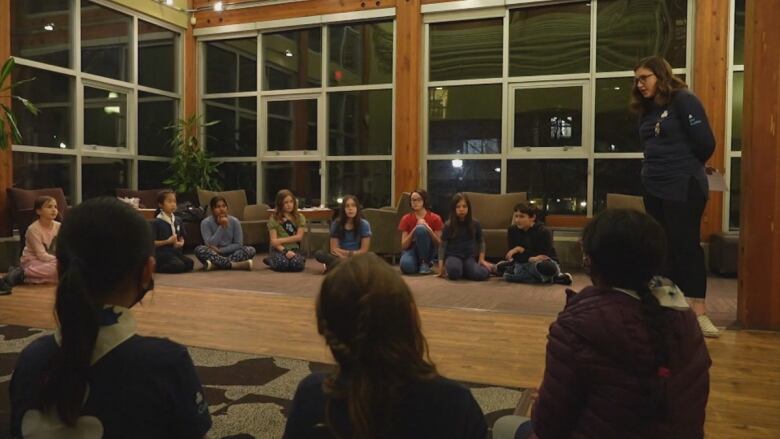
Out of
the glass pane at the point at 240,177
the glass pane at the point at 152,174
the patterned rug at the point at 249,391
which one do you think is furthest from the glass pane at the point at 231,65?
the patterned rug at the point at 249,391

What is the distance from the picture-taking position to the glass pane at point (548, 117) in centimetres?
707

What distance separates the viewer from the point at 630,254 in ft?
3.85

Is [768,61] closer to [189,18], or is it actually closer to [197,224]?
[197,224]

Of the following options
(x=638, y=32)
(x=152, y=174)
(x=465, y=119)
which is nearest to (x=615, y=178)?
(x=638, y=32)

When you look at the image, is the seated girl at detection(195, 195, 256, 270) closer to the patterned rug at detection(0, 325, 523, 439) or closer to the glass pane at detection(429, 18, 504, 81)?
the glass pane at detection(429, 18, 504, 81)

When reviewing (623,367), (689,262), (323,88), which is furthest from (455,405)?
(323,88)

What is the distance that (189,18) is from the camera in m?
8.54

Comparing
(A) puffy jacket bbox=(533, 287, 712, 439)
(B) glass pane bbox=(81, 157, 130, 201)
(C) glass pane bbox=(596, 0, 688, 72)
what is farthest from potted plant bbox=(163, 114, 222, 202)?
(A) puffy jacket bbox=(533, 287, 712, 439)

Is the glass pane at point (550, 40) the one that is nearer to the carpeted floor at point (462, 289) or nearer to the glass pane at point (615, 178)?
the glass pane at point (615, 178)

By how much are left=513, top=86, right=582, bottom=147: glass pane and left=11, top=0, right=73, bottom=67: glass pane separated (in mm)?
5208

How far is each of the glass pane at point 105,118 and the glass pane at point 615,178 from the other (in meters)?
5.80

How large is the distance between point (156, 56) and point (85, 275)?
8.22 metres

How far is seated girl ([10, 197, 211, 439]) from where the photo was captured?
2.91ft

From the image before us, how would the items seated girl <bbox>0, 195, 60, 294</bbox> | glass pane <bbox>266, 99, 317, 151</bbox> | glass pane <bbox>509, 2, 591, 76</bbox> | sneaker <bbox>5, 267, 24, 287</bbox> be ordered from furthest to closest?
glass pane <bbox>266, 99, 317, 151</bbox> < glass pane <bbox>509, 2, 591, 76</bbox> < seated girl <bbox>0, 195, 60, 294</bbox> < sneaker <bbox>5, 267, 24, 287</bbox>
